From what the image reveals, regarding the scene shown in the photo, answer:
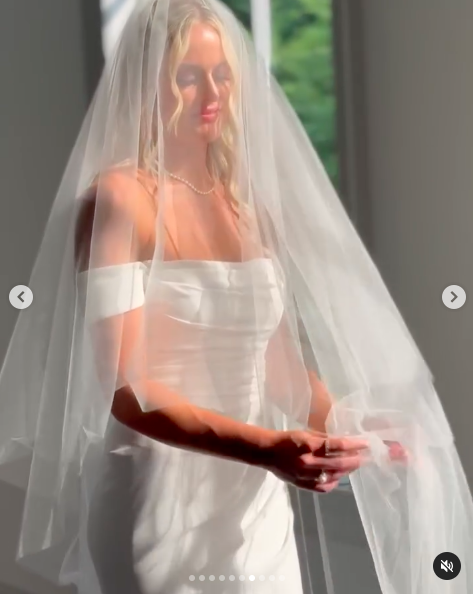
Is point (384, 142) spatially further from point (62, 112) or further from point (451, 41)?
point (62, 112)

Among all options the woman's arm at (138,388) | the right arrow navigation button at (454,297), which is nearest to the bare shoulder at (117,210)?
the woman's arm at (138,388)

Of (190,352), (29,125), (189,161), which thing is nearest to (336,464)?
(190,352)

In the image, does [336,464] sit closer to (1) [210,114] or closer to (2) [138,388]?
(2) [138,388]

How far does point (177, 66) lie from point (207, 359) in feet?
0.67

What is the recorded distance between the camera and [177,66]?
18.5 inches

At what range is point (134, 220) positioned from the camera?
0.45 meters

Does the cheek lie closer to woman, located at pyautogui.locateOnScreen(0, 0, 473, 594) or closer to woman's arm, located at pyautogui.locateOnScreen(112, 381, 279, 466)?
woman, located at pyautogui.locateOnScreen(0, 0, 473, 594)

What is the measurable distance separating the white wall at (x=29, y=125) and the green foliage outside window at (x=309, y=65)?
165 millimetres

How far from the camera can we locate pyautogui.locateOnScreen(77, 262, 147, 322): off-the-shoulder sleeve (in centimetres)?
44

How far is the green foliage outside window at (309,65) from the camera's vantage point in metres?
Answer: 0.56

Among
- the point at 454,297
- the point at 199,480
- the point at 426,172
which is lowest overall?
the point at 199,480

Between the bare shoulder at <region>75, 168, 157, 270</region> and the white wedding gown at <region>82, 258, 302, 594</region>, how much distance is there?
0.04 metres

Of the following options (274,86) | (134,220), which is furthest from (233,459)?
(274,86)

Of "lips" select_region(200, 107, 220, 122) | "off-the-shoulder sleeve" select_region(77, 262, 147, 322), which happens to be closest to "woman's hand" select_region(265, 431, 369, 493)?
"off-the-shoulder sleeve" select_region(77, 262, 147, 322)
